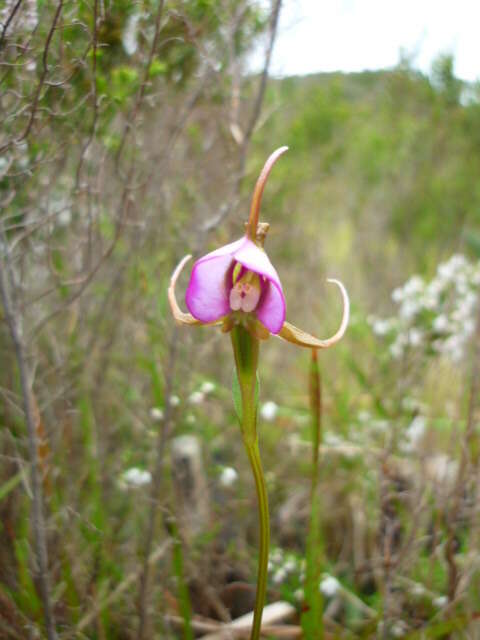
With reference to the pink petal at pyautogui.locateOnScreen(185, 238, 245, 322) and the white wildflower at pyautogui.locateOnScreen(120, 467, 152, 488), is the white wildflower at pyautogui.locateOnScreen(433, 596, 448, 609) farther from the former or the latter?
the pink petal at pyautogui.locateOnScreen(185, 238, 245, 322)

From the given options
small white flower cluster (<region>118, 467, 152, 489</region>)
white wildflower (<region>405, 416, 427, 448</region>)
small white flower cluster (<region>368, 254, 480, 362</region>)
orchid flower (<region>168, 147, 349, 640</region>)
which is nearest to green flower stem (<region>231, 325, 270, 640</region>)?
orchid flower (<region>168, 147, 349, 640</region>)

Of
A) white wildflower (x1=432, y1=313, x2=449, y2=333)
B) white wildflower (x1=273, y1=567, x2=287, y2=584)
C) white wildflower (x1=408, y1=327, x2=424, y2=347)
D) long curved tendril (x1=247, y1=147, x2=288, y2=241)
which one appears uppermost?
long curved tendril (x1=247, y1=147, x2=288, y2=241)

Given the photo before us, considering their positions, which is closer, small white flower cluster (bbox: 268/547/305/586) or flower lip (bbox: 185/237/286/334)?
flower lip (bbox: 185/237/286/334)

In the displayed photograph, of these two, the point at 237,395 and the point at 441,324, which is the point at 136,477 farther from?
the point at 441,324

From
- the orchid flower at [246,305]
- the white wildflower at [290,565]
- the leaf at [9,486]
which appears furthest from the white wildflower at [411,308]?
the orchid flower at [246,305]

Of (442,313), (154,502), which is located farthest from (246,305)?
(442,313)

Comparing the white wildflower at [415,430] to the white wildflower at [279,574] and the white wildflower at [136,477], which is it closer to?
the white wildflower at [279,574]

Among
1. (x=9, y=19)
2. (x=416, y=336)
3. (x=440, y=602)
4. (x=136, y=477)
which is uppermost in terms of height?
(x=9, y=19)

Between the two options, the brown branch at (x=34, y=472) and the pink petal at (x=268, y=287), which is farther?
the brown branch at (x=34, y=472)

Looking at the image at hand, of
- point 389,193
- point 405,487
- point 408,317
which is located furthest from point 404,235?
point 405,487
